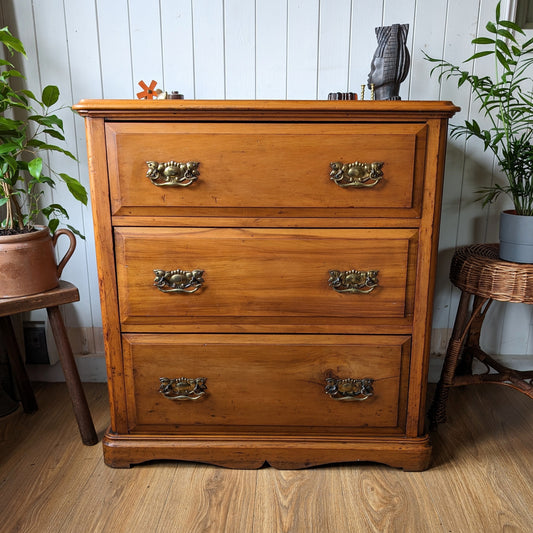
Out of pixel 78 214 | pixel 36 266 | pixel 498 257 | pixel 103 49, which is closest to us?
pixel 36 266

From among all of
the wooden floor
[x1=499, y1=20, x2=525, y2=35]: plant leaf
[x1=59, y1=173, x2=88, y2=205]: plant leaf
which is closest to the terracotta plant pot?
[x1=59, y1=173, x2=88, y2=205]: plant leaf

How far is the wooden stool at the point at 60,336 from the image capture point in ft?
4.63

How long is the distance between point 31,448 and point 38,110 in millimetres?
1091

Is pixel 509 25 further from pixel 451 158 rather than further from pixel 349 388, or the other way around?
pixel 349 388

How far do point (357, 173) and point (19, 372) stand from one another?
1.28 metres

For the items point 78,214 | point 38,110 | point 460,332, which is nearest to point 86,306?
point 78,214

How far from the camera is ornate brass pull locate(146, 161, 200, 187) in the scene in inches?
49.6

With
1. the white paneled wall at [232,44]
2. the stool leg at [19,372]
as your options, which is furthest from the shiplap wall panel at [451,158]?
the stool leg at [19,372]

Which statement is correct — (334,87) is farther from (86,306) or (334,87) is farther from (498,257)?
(86,306)

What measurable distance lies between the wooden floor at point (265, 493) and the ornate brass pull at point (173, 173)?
80 cm

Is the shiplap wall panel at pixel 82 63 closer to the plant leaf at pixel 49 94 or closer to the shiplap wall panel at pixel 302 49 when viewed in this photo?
the plant leaf at pixel 49 94

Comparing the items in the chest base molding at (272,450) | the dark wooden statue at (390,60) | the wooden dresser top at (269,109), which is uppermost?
the dark wooden statue at (390,60)

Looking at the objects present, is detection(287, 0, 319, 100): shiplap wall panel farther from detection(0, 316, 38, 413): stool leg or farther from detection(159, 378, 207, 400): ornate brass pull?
detection(0, 316, 38, 413): stool leg

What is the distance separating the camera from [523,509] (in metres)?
1.31
